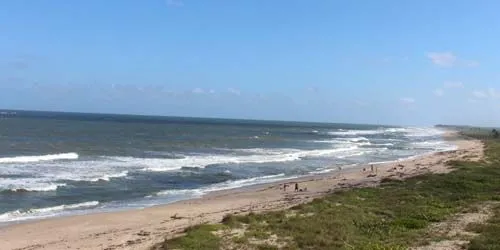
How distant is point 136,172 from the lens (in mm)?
34875

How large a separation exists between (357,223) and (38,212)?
41.0 feet

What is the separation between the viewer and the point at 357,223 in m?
15.8

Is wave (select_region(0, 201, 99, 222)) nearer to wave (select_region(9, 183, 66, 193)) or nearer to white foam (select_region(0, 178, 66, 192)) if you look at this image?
wave (select_region(9, 183, 66, 193))

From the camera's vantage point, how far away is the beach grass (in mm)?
13438

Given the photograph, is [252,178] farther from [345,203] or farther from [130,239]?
[130,239]

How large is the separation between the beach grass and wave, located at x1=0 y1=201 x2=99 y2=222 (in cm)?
787

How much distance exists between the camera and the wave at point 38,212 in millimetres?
19984

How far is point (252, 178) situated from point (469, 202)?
16724mm

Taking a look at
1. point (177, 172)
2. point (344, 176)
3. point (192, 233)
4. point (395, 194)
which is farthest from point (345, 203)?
point (177, 172)

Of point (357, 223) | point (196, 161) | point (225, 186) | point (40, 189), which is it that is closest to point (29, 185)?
point (40, 189)

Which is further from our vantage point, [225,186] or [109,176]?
[109,176]

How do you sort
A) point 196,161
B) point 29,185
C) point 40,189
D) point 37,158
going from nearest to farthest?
point 40,189
point 29,185
point 37,158
point 196,161

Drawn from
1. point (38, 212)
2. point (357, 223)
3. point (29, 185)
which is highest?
point (357, 223)

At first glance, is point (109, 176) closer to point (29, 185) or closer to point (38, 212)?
point (29, 185)
